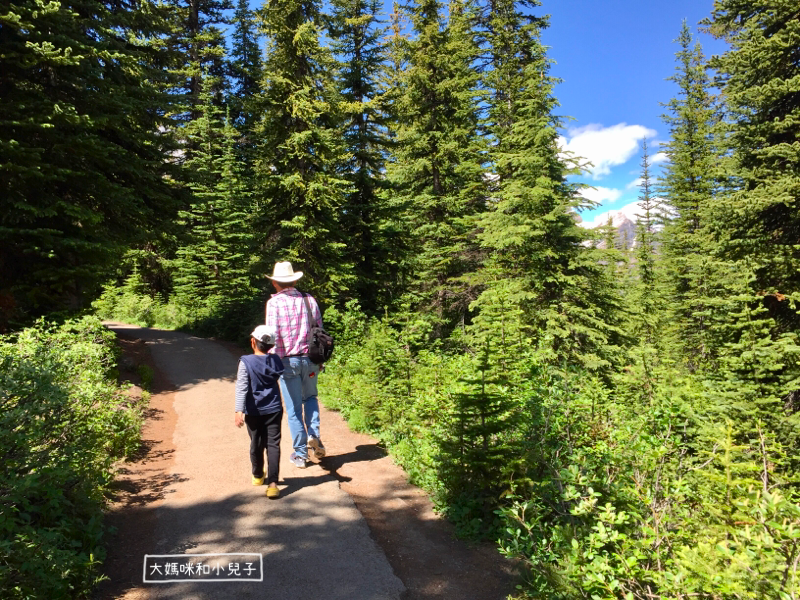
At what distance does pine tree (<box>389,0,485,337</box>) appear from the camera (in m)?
15.2

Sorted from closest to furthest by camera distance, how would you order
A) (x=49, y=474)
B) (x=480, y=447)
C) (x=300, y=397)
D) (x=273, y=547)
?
(x=49, y=474) < (x=273, y=547) < (x=480, y=447) < (x=300, y=397)

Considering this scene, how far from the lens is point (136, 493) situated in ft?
17.4

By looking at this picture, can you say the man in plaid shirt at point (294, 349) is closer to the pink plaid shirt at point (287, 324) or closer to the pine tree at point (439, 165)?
the pink plaid shirt at point (287, 324)

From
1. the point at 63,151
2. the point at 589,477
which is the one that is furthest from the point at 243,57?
the point at 589,477

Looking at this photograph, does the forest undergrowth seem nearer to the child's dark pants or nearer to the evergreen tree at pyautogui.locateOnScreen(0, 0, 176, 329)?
the child's dark pants

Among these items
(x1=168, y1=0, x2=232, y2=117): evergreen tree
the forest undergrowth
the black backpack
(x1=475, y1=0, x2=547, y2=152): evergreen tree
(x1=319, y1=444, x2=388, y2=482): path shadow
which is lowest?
(x1=319, y1=444, x2=388, y2=482): path shadow

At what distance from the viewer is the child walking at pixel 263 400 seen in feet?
16.9

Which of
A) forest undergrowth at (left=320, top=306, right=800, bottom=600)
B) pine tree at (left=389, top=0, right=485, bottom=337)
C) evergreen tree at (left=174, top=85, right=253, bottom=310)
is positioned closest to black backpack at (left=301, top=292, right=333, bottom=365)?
forest undergrowth at (left=320, top=306, right=800, bottom=600)

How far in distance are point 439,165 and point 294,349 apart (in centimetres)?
1164

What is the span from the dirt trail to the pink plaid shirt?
1640 mm

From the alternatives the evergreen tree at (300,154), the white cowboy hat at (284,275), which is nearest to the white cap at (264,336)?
the white cowboy hat at (284,275)

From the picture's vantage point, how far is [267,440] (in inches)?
209

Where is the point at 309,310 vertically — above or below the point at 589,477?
above

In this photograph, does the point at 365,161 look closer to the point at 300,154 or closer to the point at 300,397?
the point at 300,154
